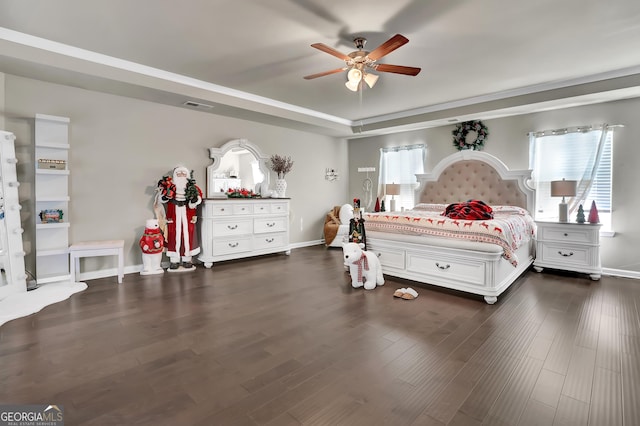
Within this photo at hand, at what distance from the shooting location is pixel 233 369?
2029mm

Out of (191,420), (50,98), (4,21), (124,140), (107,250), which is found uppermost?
(4,21)

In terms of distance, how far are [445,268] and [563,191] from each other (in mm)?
2262

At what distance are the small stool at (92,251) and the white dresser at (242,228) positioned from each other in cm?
114

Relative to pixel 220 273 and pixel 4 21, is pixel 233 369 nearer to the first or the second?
pixel 220 273

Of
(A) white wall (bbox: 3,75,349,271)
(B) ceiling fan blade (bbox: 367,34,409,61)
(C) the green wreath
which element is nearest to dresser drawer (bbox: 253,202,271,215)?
(A) white wall (bbox: 3,75,349,271)

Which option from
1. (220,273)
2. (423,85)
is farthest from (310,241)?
(423,85)

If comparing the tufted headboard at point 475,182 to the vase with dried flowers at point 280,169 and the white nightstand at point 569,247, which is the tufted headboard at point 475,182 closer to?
the white nightstand at point 569,247

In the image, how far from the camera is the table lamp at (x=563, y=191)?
14.1 ft

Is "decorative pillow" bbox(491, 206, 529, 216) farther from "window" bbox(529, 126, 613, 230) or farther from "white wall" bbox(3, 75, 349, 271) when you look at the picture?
"white wall" bbox(3, 75, 349, 271)

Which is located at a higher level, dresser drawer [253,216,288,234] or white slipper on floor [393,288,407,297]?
dresser drawer [253,216,288,234]

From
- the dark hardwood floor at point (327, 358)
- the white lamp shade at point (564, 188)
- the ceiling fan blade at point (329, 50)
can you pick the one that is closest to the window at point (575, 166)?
the white lamp shade at point (564, 188)

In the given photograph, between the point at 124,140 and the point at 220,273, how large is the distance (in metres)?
2.27

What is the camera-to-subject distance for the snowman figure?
170 inches

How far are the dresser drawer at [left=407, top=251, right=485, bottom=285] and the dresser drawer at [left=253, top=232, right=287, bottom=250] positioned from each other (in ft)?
8.53
